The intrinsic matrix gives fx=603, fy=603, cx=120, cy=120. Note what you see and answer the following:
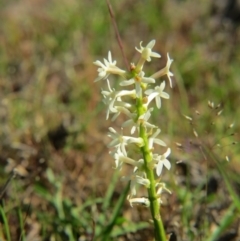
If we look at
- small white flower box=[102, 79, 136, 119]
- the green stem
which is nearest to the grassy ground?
the green stem

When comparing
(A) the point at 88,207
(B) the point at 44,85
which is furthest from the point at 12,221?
(B) the point at 44,85

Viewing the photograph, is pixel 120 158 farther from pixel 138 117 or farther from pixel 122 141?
pixel 138 117

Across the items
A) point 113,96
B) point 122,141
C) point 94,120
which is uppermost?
point 94,120

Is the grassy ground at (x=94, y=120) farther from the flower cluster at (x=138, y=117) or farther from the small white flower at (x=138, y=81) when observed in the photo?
the small white flower at (x=138, y=81)

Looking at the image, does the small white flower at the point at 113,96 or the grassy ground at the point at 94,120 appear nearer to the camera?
the small white flower at the point at 113,96

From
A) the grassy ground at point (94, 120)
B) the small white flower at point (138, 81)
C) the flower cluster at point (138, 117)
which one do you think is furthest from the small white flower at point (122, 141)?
the grassy ground at point (94, 120)

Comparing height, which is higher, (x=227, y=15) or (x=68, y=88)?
(x=227, y=15)

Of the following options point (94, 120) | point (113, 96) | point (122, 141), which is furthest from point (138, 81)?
point (94, 120)

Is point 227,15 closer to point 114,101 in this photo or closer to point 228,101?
point 228,101
